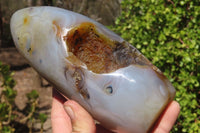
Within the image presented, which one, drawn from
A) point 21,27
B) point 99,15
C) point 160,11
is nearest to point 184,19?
point 160,11

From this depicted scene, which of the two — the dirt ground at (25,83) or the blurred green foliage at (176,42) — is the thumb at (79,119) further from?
the dirt ground at (25,83)

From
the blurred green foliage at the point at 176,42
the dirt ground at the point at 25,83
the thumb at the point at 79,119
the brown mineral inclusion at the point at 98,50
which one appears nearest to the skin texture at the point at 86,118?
the thumb at the point at 79,119

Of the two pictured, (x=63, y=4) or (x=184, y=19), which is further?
(x=63, y=4)

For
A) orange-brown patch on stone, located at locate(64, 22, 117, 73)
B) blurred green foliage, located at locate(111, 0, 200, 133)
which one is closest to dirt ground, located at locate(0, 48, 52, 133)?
A: blurred green foliage, located at locate(111, 0, 200, 133)

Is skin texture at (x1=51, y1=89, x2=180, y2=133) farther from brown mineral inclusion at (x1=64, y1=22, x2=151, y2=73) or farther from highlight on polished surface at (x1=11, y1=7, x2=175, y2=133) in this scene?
brown mineral inclusion at (x1=64, y1=22, x2=151, y2=73)

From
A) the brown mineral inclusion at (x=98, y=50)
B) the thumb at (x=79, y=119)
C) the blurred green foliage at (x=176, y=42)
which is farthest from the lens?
the blurred green foliage at (x=176, y=42)

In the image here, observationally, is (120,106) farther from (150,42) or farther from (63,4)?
(63,4)
